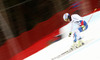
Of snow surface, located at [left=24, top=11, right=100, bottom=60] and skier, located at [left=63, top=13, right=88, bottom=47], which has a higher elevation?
skier, located at [left=63, top=13, right=88, bottom=47]

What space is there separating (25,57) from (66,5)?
41.6 inches

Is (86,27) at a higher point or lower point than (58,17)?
lower

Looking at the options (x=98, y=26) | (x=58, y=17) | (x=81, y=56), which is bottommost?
(x=81, y=56)

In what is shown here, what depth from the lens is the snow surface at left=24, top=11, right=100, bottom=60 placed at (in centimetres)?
168

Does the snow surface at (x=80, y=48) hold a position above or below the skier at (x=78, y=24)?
below

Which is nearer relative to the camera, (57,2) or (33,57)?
(33,57)

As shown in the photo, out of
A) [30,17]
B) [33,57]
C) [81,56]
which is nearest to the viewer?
[81,56]

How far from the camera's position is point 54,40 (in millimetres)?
2004

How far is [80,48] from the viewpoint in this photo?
5.86ft

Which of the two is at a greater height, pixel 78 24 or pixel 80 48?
pixel 78 24

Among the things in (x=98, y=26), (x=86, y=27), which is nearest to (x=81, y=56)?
(x=86, y=27)

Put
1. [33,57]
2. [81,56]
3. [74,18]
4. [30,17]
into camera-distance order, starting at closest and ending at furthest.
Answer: [81,56] < [74,18] < [33,57] < [30,17]

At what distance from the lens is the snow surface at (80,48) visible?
1.68 metres

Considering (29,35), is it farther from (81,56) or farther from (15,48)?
(81,56)
